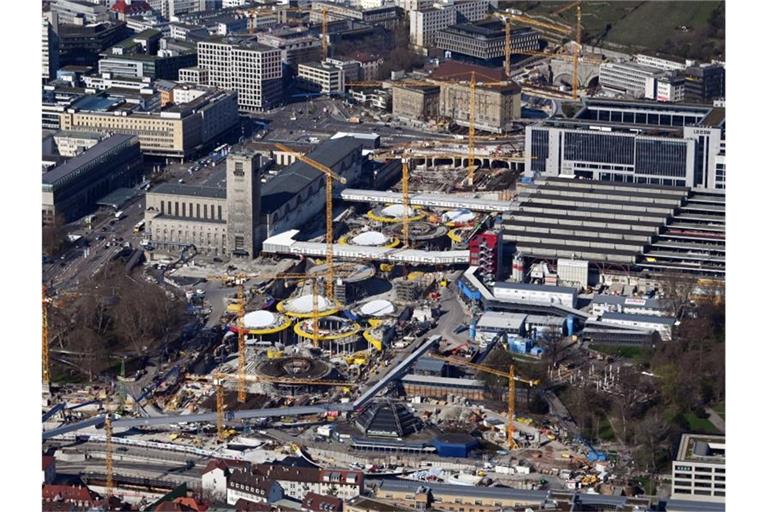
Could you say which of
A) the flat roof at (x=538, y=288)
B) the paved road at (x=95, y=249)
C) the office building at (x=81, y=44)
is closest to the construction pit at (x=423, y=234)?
the flat roof at (x=538, y=288)

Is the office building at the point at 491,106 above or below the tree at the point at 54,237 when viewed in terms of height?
above

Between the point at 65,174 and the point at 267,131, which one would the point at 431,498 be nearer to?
the point at 65,174

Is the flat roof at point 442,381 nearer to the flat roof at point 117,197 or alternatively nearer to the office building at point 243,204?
the office building at point 243,204

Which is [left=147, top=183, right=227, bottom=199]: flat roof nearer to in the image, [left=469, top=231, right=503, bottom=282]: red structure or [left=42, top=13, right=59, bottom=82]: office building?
[left=469, top=231, right=503, bottom=282]: red structure

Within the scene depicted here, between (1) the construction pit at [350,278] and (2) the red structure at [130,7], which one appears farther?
(2) the red structure at [130,7]

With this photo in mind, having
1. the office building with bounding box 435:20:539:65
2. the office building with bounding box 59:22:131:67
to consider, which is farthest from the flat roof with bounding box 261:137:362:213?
the office building with bounding box 59:22:131:67

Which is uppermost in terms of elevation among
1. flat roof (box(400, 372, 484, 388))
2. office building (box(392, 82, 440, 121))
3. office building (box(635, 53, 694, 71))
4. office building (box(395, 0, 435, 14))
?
office building (box(395, 0, 435, 14))

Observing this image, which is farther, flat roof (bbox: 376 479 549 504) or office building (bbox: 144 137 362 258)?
office building (bbox: 144 137 362 258)
